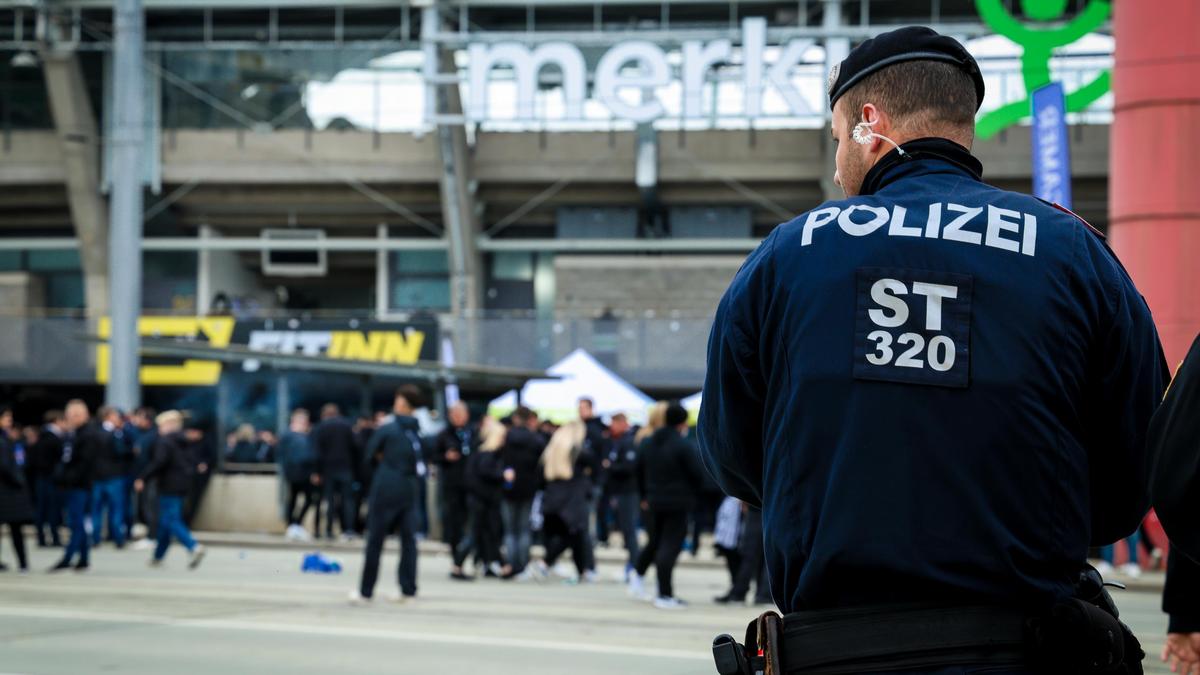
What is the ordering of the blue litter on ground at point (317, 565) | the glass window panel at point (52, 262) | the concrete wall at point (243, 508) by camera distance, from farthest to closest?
the glass window panel at point (52, 262) → the concrete wall at point (243, 508) → the blue litter on ground at point (317, 565)

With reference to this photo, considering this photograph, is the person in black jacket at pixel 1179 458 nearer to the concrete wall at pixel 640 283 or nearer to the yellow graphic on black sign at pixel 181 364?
the concrete wall at pixel 640 283

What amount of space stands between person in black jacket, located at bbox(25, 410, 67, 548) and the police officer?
19.0m

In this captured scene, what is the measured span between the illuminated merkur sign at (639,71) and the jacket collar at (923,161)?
2647 cm

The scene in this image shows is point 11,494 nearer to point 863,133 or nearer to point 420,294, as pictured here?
point 863,133

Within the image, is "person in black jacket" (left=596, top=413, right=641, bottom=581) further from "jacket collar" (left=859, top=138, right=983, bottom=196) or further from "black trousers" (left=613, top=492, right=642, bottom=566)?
"jacket collar" (left=859, top=138, right=983, bottom=196)

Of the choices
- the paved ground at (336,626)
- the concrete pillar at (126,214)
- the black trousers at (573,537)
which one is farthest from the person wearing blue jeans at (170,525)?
the concrete pillar at (126,214)

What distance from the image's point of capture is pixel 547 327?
94.1 feet

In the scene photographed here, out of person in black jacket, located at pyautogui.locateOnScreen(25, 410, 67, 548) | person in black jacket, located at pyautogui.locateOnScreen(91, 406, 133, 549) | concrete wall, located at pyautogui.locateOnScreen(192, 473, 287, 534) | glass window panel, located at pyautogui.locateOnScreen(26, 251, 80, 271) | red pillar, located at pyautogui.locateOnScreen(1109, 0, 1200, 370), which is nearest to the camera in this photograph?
red pillar, located at pyautogui.locateOnScreen(1109, 0, 1200, 370)

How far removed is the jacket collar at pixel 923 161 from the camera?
2.83 metres

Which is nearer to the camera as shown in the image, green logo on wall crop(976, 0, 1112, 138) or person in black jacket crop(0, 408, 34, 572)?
person in black jacket crop(0, 408, 34, 572)

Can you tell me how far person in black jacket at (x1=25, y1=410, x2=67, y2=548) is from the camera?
20.4 metres

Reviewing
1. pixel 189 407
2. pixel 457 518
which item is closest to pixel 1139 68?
pixel 457 518

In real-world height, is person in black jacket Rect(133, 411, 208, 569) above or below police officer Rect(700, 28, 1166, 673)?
below

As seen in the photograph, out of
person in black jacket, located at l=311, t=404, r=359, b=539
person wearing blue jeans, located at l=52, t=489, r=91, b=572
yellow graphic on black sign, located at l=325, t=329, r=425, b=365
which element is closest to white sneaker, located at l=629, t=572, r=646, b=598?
person wearing blue jeans, located at l=52, t=489, r=91, b=572
